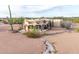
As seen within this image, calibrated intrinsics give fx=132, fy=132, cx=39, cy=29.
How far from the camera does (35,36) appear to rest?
1082 mm

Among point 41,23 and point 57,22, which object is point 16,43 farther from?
point 57,22

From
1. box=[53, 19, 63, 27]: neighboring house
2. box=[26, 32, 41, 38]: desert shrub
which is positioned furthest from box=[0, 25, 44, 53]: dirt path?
box=[53, 19, 63, 27]: neighboring house

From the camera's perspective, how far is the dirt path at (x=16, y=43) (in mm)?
1078

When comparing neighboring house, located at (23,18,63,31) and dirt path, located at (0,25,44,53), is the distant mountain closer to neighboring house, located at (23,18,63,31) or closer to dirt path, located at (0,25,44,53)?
neighboring house, located at (23,18,63,31)

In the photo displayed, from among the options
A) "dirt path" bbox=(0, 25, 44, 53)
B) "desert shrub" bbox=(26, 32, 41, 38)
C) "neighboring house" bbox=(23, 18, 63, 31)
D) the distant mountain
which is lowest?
"dirt path" bbox=(0, 25, 44, 53)

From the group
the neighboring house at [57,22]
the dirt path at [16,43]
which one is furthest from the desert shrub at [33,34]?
the neighboring house at [57,22]

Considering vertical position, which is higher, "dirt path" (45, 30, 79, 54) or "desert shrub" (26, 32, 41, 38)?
"desert shrub" (26, 32, 41, 38)

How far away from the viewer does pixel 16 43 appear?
3.55ft

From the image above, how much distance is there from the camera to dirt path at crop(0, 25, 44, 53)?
1078 mm

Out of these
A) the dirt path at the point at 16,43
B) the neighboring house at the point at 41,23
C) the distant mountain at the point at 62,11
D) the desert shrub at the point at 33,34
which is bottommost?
the dirt path at the point at 16,43

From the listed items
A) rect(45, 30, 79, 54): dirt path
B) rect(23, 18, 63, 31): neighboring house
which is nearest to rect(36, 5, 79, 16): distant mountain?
rect(23, 18, 63, 31): neighboring house

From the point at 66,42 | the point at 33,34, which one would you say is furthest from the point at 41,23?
the point at 66,42

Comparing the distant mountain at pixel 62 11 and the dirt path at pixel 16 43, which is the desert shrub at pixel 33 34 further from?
the distant mountain at pixel 62 11
